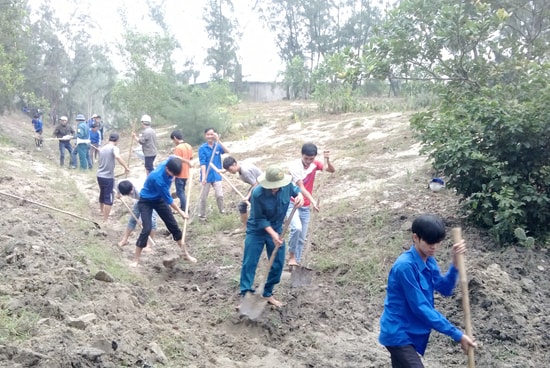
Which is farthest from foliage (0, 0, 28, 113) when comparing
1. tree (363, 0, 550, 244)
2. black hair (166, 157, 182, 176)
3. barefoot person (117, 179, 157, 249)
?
tree (363, 0, 550, 244)

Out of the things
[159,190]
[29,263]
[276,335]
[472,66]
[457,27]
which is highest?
[457,27]

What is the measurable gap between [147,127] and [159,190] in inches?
169

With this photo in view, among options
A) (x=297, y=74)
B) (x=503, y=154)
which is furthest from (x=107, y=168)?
(x=297, y=74)

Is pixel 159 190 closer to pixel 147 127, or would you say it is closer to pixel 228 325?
pixel 228 325

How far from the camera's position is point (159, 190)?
270 inches

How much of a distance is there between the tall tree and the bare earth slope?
2965 cm

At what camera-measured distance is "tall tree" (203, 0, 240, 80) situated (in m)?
37.9

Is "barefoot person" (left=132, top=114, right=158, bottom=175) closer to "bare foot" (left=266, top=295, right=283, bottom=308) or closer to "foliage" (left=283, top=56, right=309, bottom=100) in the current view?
"bare foot" (left=266, top=295, right=283, bottom=308)

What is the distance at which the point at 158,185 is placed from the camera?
Result: 6.80 meters

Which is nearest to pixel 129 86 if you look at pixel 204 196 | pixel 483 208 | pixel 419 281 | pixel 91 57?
pixel 91 57

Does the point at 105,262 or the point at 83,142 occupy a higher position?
the point at 83,142

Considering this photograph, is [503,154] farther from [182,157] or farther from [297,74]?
[297,74]

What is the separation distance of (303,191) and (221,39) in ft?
111

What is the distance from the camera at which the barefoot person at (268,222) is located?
18.2 ft
